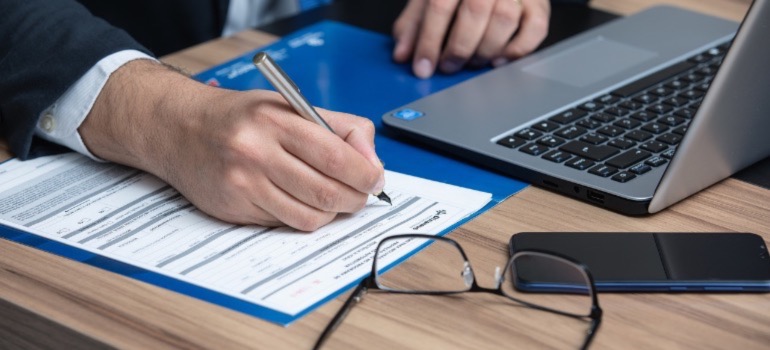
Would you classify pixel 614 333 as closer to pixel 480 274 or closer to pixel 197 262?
pixel 480 274

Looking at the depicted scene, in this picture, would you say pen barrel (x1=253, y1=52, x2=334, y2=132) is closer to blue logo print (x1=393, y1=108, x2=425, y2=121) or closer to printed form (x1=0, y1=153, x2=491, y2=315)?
printed form (x1=0, y1=153, x2=491, y2=315)

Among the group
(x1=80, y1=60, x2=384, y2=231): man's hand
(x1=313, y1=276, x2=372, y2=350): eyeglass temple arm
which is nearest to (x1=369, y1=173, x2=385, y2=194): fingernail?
(x1=80, y1=60, x2=384, y2=231): man's hand

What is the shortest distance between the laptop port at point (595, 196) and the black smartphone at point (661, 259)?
68mm

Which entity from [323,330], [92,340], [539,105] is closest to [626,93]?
[539,105]

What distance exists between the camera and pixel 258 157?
2.81 feet

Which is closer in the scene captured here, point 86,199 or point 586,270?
point 586,270

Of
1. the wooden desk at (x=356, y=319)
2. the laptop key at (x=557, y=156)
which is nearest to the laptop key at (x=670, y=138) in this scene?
the laptop key at (x=557, y=156)

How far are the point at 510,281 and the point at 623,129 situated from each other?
0.97ft

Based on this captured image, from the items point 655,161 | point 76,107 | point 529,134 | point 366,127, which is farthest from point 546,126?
point 76,107

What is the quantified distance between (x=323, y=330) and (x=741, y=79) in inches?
15.7

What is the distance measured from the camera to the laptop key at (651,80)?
1104 millimetres

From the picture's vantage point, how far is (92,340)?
0.71 meters

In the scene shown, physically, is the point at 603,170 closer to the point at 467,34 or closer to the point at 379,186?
the point at 379,186

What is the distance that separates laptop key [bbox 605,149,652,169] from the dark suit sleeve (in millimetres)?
515
